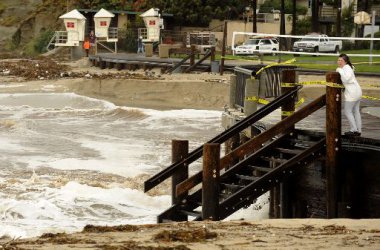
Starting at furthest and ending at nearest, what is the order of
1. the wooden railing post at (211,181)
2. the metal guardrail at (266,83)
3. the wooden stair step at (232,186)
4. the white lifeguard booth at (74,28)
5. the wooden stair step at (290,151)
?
the white lifeguard booth at (74,28)
the metal guardrail at (266,83)
the wooden stair step at (290,151)
the wooden stair step at (232,186)
the wooden railing post at (211,181)

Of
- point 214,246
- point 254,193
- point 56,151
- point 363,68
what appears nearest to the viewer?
point 214,246

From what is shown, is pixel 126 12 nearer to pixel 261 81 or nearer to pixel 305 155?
pixel 261 81

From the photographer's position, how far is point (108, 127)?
119 ft

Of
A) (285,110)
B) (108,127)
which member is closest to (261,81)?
(285,110)

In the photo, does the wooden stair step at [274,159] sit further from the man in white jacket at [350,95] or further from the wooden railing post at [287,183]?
the man in white jacket at [350,95]

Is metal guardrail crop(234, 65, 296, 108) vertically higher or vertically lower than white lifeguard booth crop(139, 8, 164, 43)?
higher

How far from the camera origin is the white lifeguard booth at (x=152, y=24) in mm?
70188

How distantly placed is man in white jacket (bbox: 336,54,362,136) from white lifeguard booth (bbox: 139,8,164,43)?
54.8 m

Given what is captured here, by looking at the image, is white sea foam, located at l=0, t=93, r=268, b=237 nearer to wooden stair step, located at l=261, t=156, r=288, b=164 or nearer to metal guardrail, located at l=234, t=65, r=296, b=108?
metal guardrail, located at l=234, t=65, r=296, b=108

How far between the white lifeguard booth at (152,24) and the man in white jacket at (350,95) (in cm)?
5476

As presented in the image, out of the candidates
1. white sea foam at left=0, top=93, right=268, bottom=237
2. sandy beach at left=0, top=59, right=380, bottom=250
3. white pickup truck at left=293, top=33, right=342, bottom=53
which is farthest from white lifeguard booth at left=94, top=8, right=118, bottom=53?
sandy beach at left=0, top=59, right=380, bottom=250

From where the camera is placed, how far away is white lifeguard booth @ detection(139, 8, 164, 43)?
70.2m

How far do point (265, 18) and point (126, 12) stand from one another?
10109mm

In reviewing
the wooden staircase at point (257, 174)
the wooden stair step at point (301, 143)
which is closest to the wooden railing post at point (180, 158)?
the wooden staircase at point (257, 174)
